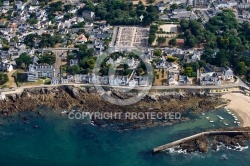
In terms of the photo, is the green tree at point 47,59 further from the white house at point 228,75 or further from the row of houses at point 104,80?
the white house at point 228,75

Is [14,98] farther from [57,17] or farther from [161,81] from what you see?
[57,17]

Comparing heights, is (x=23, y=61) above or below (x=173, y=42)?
below

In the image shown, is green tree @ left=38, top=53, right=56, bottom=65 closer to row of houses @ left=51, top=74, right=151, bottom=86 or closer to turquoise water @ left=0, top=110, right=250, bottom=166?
row of houses @ left=51, top=74, right=151, bottom=86

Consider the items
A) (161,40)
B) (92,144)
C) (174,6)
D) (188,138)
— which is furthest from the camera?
(174,6)

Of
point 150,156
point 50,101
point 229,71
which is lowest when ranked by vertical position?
point 150,156

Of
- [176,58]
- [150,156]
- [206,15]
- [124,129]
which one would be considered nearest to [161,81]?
[176,58]
